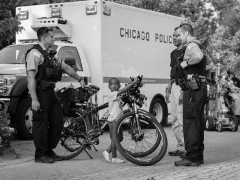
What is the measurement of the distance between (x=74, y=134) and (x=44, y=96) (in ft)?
2.69

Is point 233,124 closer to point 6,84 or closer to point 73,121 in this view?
point 6,84

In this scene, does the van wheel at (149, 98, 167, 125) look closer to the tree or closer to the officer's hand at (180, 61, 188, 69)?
the tree

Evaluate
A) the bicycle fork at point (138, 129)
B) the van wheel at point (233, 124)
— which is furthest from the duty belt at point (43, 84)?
the van wheel at point (233, 124)

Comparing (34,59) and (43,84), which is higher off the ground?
(34,59)

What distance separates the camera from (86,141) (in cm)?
832

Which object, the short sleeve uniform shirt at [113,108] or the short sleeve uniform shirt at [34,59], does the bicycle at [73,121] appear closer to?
the short sleeve uniform shirt at [113,108]

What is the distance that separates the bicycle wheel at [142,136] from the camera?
7.88 meters

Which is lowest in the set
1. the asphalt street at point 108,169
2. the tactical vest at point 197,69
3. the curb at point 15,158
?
the asphalt street at point 108,169

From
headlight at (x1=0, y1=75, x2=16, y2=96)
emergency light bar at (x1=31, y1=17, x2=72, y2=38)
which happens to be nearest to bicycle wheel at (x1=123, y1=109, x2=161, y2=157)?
headlight at (x1=0, y1=75, x2=16, y2=96)

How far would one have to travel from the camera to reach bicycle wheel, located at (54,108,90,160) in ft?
27.6

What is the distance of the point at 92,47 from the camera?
511 inches

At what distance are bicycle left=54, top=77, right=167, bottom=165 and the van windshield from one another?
3638mm

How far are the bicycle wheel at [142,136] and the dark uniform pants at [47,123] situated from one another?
998mm

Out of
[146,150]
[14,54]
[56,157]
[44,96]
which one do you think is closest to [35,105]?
[44,96]
